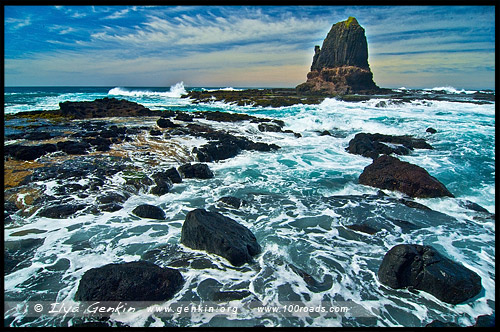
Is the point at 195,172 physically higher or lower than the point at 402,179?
higher

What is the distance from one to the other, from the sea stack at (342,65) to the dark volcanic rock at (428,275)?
2512 inches

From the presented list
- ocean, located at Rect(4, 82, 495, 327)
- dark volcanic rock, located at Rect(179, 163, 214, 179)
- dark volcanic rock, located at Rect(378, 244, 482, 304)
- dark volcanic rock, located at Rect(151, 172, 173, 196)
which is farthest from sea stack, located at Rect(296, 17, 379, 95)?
dark volcanic rock, located at Rect(378, 244, 482, 304)

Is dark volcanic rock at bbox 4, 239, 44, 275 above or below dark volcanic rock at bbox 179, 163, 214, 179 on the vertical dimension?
below

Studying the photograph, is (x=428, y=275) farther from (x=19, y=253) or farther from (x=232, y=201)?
(x=19, y=253)

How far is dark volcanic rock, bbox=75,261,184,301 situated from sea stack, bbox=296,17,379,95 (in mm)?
65266

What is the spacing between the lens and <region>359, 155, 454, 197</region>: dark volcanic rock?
841cm

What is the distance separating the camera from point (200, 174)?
33.3 feet

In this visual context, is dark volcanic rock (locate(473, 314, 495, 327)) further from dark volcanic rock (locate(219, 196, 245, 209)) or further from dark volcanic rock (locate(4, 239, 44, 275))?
dark volcanic rock (locate(4, 239, 44, 275))

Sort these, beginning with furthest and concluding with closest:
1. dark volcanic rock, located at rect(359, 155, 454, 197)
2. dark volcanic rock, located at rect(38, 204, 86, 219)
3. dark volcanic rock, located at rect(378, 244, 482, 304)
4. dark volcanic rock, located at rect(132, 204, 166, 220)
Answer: dark volcanic rock, located at rect(359, 155, 454, 197) → dark volcanic rock, located at rect(132, 204, 166, 220) → dark volcanic rock, located at rect(38, 204, 86, 219) → dark volcanic rock, located at rect(378, 244, 482, 304)

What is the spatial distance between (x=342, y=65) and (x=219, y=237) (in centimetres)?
7514

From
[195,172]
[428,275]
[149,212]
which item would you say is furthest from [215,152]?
[428,275]

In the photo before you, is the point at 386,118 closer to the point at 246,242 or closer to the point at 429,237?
the point at 429,237

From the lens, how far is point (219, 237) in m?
5.29

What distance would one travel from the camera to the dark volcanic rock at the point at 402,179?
27.6ft
